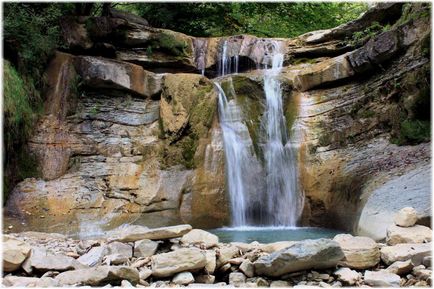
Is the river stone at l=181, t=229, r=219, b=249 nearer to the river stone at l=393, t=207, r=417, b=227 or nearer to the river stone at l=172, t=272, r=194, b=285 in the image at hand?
the river stone at l=172, t=272, r=194, b=285

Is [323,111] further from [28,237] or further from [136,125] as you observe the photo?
[28,237]

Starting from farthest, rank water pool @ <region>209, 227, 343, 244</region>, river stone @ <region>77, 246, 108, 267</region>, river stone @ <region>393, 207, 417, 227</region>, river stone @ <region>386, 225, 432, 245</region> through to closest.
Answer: water pool @ <region>209, 227, 343, 244</region> → river stone @ <region>393, 207, 417, 227</region> → river stone @ <region>386, 225, 432, 245</region> → river stone @ <region>77, 246, 108, 267</region>

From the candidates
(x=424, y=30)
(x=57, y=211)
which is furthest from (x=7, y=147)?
(x=424, y=30)

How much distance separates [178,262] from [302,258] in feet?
3.96

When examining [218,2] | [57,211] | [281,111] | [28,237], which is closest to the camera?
[28,237]

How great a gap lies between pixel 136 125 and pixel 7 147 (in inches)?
105

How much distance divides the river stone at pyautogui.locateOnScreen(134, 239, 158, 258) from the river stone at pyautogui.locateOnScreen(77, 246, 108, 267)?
37 cm

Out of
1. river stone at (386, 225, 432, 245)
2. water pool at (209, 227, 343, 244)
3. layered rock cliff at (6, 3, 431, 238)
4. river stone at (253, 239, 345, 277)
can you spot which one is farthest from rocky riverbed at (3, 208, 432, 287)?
layered rock cliff at (6, 3, 431, 238)

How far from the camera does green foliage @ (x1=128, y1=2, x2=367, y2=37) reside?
13945 millimetres

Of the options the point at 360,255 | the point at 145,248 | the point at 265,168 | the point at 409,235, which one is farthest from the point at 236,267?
the point at 265,168

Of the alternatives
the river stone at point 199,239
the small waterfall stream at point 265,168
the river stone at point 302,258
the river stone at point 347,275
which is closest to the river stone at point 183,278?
the river stone at point 302,258

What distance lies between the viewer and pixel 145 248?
4918 millimetres

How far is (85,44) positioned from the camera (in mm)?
10258

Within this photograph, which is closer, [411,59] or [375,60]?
[411,59]
